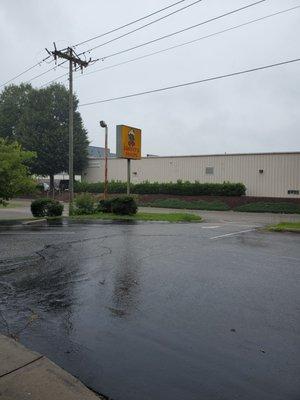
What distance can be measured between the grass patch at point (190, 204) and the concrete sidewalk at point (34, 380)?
104ft

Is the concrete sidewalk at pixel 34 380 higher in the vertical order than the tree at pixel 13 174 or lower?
lower

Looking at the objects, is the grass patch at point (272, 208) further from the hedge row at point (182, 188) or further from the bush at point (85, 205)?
the bush at point (85, 205)

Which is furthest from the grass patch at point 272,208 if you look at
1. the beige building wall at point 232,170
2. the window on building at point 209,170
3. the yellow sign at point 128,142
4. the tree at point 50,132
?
the tree at point 50,132

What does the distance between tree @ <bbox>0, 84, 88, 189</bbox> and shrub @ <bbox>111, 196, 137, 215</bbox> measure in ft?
87.0

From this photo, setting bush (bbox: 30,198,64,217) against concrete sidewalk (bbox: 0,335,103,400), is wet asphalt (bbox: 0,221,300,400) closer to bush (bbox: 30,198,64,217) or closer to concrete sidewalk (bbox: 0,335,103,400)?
concrete sidewalk (bbox: 0,335,103,400)

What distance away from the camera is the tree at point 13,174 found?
2209 centimetres

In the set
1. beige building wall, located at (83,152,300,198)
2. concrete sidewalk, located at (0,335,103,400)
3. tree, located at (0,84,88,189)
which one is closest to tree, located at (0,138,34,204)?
concrete sidewalk, located at (0,335,103,400)

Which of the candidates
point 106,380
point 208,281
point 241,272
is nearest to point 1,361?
point 106,380

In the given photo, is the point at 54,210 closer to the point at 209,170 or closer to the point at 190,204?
the point at 190,204

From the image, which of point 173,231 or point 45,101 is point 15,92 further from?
point 173,231

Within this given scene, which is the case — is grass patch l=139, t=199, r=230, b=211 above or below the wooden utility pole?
below

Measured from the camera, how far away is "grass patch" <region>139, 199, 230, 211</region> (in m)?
36.1

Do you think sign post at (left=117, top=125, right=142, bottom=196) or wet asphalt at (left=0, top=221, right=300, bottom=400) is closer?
wet asphalt at (left=0, top=221, right=300, bottom=400)

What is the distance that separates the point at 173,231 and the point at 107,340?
1208cm
